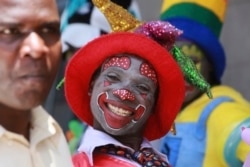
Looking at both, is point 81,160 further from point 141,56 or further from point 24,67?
point 24,67

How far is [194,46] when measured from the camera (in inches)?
120

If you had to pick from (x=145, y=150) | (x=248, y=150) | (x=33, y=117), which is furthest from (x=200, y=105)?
(x=33, y=117)

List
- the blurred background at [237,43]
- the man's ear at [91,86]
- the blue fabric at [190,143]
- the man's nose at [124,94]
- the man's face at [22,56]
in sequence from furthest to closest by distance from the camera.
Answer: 1. the blurred background at [237,43]
2. the blue fabric at [190,143]
3. the man's ear at [91,86]
4. the man's nose at [124,94]
5. the man's face at [22,56]

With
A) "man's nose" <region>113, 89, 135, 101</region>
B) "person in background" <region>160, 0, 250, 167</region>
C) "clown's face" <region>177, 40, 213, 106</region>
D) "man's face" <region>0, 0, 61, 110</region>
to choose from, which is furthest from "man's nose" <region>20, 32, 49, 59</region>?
"clown's face" <region>177, 40, 213, 106</region>

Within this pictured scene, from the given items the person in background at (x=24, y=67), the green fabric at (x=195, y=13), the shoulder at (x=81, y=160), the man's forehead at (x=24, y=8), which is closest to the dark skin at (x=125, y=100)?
the shoulder at (x=81, y=160)

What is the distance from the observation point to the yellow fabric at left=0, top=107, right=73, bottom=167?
1.59m

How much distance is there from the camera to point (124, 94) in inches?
82.6

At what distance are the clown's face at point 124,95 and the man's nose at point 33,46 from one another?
58cm

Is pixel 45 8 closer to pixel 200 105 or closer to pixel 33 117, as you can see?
pixel 33 117

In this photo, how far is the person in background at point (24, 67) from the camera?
1536 mm

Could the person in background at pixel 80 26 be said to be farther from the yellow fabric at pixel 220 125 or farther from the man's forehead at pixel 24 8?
the man's forehead at pixel 24 8

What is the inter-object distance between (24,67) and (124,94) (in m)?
0.61

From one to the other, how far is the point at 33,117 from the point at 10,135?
6.1 inches

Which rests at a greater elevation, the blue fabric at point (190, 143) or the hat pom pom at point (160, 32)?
the hat pom pom at point (160, 32)
